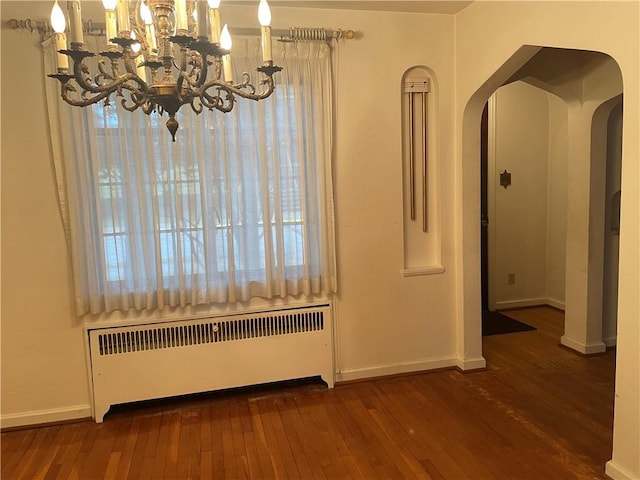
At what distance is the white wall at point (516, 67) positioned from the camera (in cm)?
208

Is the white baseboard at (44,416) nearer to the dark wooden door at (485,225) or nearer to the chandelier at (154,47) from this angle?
the chandelier at (154,47)

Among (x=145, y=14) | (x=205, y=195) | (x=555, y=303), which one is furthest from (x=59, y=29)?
(x=555, y=303)

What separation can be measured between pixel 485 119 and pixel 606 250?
1.75m

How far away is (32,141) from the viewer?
284 cm

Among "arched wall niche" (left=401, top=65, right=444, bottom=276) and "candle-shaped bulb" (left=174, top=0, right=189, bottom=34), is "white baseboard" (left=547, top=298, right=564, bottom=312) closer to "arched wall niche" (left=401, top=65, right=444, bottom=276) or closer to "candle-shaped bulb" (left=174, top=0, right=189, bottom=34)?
"arched wall niche" (left=401, top=65, right=444, bottom=276)

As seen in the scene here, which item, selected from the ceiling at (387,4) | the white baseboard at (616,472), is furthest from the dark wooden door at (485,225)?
the white baseboard at (616,472)

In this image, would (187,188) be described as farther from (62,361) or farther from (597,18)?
(597,18)

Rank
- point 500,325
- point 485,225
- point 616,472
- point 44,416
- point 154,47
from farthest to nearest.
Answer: point 485,225 → point 500,325 → point 44,416 → point 616,472 → point 154,47

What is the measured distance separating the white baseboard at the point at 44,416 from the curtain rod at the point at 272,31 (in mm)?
2217

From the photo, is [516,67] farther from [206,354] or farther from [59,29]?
[206,354]

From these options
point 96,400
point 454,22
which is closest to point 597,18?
point 454,22

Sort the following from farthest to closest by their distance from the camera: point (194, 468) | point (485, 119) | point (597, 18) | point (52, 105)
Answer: point (485, 119)
point (52, 105)
point (194, 468)
point (597, 18)

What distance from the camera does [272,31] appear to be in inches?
119

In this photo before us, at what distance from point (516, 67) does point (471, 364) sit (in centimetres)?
206
